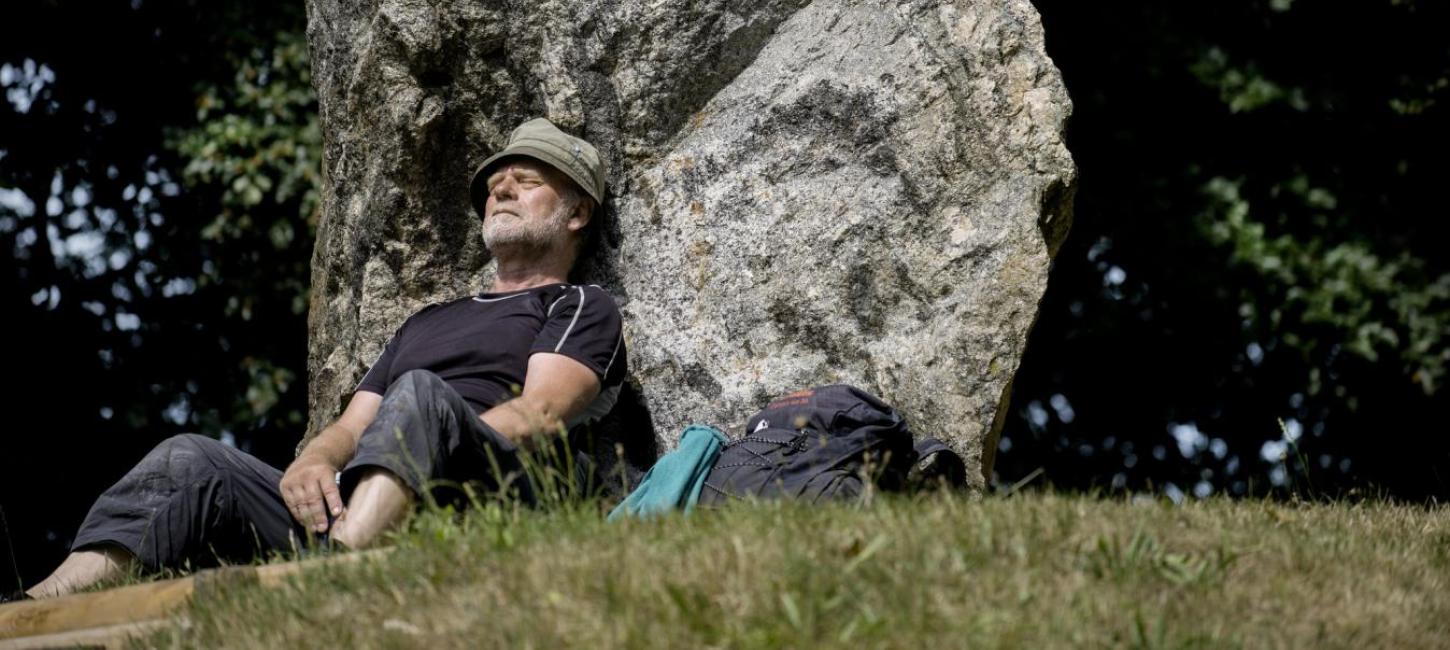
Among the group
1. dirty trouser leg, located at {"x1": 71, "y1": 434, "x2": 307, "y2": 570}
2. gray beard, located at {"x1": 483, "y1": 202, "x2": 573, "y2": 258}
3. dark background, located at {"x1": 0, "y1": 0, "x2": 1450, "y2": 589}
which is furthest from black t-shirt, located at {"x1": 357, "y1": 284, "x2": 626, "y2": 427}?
dark background, located at {"x1": 0, "y1": 0, "x2": 1450, "y2": 589}

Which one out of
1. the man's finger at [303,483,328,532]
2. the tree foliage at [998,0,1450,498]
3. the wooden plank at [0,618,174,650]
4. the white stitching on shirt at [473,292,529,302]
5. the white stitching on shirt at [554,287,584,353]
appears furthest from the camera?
the tree foliage at [998,0,1450,498]

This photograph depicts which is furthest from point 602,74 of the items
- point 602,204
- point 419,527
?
point 419,527

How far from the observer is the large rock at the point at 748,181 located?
571cm

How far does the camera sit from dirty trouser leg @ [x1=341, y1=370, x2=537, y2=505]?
463cm

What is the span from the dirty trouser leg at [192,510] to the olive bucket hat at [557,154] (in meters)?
1.58

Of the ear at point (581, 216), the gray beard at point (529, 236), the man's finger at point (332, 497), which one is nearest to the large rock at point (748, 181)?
the ear at point (581, 216)

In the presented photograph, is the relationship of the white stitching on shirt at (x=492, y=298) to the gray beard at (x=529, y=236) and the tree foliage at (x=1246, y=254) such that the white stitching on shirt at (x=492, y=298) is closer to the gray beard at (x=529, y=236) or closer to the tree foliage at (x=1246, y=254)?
the gray beard at (x=529, y=236)

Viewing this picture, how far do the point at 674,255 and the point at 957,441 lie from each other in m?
1.41

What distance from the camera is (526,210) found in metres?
6.12

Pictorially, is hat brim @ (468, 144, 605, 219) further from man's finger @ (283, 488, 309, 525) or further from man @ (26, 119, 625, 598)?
man's finger @ (283, 488, 309, 525)

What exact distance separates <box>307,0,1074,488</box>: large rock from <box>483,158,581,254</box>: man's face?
0.33 meters

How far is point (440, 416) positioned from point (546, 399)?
2.06 feet

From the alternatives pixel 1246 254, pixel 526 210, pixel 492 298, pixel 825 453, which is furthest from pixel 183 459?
pixel 1246 254

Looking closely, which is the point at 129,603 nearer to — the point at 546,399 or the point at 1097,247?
the point at 546,399
